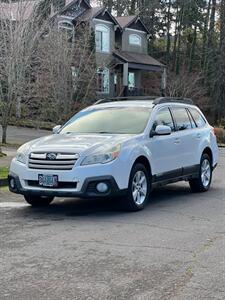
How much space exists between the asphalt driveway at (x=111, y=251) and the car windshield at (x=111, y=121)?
1245mm

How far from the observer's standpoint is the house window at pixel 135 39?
43628mm

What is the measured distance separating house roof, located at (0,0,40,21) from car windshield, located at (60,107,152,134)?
1217cm

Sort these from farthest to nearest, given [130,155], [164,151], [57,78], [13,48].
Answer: [57,78] < [13,48] < [164,151] < [130,155]

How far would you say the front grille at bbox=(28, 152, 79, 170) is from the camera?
26.7 ft

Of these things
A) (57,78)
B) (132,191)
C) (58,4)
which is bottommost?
(132,191)

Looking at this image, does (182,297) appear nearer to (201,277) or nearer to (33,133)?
(201,277)

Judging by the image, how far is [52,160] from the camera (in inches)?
324

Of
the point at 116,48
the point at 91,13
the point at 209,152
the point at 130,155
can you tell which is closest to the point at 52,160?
the point at 130,155

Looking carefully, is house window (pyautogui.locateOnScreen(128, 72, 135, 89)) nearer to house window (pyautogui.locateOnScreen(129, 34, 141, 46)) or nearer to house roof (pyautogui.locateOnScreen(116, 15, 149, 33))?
house window (pyautogui.locateOnScreen(129, 34, 141, 46))

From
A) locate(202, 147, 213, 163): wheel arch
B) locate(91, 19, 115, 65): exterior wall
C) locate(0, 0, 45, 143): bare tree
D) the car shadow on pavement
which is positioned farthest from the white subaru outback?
locate(91, 19, 115, 65): exterior wall

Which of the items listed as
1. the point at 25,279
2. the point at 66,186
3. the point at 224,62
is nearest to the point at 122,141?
the point at 66,186

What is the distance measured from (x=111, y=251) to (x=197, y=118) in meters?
5.78

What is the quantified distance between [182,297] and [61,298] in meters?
1.02

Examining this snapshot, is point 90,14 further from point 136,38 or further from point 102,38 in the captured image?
point 136,38
